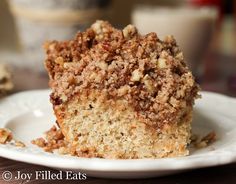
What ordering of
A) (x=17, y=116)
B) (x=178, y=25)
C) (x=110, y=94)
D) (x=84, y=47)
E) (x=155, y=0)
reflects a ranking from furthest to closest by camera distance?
(x=155, y=0)
(x=178, y=25)
(x=17, y=116)
(x=84, y=47)
(x=110, y=94)

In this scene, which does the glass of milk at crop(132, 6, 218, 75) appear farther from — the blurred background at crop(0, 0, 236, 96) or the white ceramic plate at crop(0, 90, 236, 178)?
the white ceramic plate at crop(0, 90, 236, 178)

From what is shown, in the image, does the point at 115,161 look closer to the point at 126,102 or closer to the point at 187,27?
the point at 126,102

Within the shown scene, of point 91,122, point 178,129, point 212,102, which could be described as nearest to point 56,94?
point 91,122

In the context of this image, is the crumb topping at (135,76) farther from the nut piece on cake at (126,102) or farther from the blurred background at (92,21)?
the blurred background at (92,21)

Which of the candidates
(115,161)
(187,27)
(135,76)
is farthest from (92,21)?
(115,161)

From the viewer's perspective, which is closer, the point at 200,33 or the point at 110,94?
the point at 110,94

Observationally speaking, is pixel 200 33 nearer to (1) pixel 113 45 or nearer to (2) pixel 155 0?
(2) pixel 155 0
